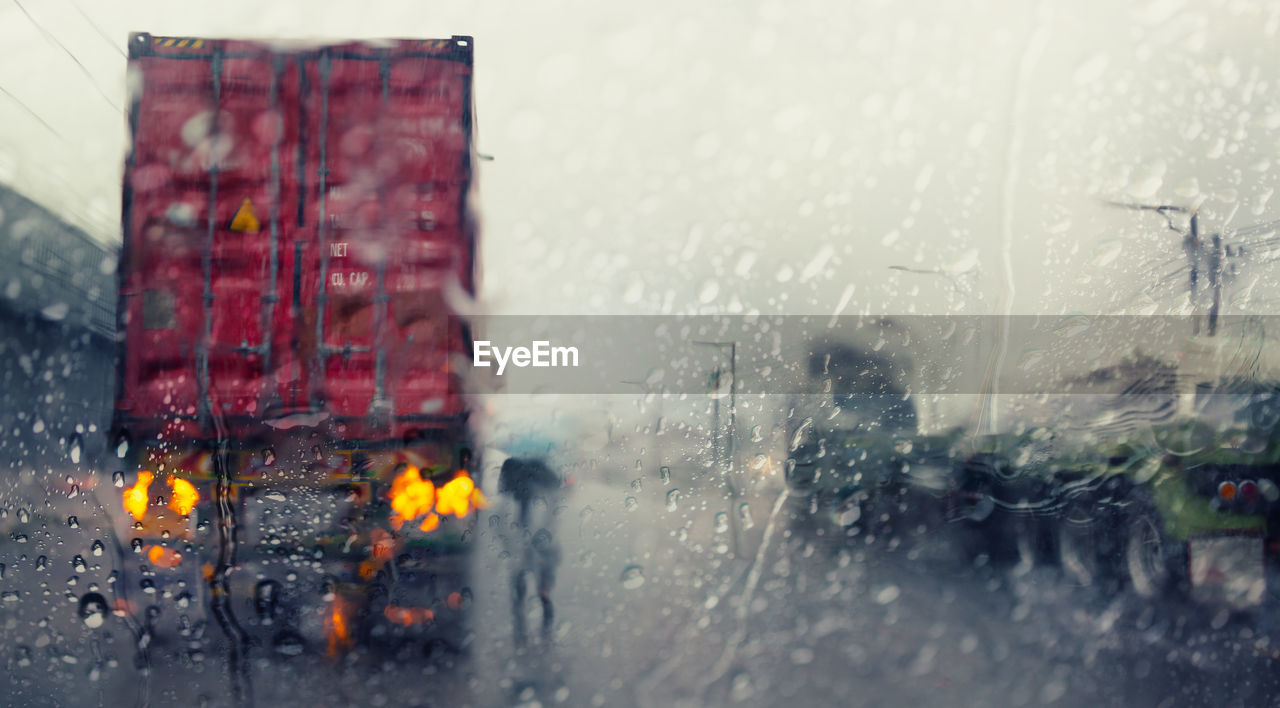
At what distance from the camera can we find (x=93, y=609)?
182cm

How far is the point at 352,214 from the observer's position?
238 centimetres

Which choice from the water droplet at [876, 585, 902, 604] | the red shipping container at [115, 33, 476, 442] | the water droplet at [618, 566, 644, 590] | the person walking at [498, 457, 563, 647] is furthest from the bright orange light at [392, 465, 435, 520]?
the water droplet at [876, 585, 902, 604]

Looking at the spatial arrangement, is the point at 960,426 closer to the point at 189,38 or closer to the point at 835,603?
the point at 835,603

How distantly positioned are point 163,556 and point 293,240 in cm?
112

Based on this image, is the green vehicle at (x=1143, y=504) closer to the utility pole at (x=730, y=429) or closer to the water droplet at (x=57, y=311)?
the utility pole at (x=730, y=429)

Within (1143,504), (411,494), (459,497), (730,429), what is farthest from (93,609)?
(1143,504)

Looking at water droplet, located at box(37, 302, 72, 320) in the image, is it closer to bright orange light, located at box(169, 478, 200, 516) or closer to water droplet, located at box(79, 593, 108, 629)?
bright orange light, located at box(169, 478, 200, 516)

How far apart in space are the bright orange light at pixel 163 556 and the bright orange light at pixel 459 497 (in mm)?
667

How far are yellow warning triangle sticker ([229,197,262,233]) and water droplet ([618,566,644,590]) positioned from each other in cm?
170

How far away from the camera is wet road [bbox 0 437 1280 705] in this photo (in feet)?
5.97

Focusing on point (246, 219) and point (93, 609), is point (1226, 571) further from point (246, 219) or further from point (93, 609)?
point (246, 219)

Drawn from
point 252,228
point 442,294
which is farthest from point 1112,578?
point 252,228

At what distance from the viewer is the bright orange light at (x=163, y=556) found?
6.03 ft

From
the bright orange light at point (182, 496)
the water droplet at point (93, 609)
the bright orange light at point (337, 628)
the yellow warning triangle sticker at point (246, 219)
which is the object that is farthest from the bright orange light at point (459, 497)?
the yellow warning triangle sticker at point (246, 219)
